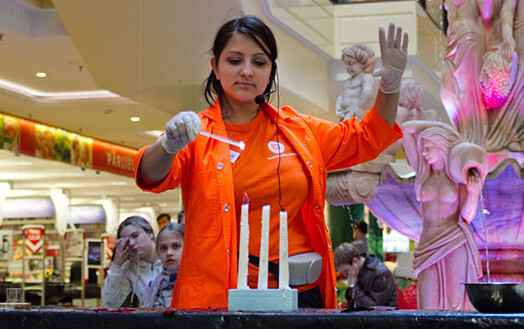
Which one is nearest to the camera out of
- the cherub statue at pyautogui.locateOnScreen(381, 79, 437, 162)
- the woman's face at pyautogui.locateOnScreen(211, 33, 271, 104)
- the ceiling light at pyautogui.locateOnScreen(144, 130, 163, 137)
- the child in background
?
the woman's face at pyautogui.locateOnScreen(211, 33, 271, 104)

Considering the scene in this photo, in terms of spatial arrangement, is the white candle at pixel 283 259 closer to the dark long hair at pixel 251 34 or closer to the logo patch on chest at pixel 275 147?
the logo patch on chest at pixel 275 147

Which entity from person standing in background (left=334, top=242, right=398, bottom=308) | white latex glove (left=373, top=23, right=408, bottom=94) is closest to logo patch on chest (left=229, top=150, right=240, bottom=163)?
white latex glove (left=373, top=23, right=408, bottom=94)

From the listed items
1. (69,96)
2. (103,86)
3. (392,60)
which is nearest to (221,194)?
(392,60)

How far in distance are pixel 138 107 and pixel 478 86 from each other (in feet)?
26.5

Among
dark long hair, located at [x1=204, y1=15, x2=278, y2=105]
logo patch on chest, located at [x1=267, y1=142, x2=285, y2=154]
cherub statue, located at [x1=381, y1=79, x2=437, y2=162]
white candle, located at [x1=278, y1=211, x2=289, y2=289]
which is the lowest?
white candle, located at [x1=278, y1=211, x2=289, y2=289]

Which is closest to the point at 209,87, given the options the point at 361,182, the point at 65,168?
the point at 361,182

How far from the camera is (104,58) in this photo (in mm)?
8883

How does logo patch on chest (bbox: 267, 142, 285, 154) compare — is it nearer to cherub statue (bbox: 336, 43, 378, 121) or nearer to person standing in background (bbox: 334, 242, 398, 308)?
cherub statue (bbox: 336, 43, 378, 121)

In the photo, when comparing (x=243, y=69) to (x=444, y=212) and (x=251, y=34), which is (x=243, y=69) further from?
(x=444, y=212)

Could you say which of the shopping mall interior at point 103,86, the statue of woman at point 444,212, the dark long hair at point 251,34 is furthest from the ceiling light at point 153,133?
the dark long hair at point 251,34

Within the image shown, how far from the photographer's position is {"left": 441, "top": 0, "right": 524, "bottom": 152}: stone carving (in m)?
5.00

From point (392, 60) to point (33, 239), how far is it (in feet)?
37.9

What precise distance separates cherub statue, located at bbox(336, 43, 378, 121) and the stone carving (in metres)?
0.66

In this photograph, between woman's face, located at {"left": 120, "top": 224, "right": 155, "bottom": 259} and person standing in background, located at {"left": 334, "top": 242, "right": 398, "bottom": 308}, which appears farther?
person standing in background, located at {"left": 334, "top": 242, "right": 398, "bottom": 308}
